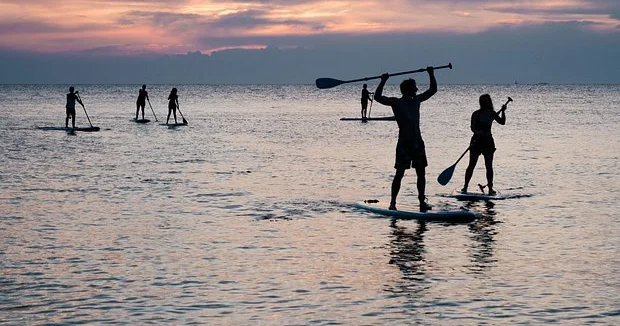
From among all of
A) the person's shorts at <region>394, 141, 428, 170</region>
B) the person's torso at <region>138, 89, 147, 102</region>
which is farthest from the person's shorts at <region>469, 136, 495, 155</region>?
the person's torso at <region>138, 89, 147, 102</region>

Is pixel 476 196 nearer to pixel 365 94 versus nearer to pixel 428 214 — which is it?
pixel 428 214

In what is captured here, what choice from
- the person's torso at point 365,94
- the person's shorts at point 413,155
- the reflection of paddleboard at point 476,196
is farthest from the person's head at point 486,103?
the person's torso at point 365,94

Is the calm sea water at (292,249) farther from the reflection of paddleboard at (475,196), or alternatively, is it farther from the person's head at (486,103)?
the person's head at (486,103)

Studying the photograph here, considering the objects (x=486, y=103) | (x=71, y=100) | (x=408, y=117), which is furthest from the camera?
(x=71, y=100)

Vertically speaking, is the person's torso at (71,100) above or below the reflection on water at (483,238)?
above

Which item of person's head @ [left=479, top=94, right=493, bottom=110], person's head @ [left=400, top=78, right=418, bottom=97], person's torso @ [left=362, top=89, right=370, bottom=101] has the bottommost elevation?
person's torso @ [left=362, top=89, right=370, bottom=101]

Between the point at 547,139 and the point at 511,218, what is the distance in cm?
2627

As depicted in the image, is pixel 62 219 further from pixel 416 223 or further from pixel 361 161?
pixel 361 161

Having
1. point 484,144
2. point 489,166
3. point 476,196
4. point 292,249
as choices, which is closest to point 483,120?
point 484,144

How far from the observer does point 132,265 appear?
1158 centimetres

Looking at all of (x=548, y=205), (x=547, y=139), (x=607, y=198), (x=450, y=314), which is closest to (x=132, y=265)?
(x=450, y=314)

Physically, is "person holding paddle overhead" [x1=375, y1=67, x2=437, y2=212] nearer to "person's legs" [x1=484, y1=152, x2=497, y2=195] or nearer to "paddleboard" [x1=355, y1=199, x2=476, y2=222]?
"paddleboard" [x1=355, y1=199, x2=476, y2=222]

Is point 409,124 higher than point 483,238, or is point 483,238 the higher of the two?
point 409,124

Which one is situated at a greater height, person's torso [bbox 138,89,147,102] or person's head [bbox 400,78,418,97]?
person's head [bbox 400,78,418,97]
